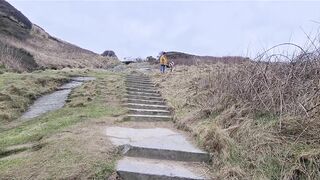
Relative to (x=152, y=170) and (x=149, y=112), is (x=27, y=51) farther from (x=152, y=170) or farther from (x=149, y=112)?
(x=152, y=170)

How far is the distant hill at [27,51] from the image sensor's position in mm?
19503

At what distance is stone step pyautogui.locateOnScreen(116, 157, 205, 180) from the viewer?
186 inches

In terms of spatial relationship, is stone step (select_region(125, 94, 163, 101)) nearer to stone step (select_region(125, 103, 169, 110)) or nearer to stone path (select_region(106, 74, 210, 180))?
stone step (select_region(125, 103, 169, 110))

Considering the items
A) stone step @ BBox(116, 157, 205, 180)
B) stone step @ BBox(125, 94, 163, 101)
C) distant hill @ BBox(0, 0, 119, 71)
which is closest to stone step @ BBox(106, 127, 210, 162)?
stone step @ BBox(116, 157, 205, 180)

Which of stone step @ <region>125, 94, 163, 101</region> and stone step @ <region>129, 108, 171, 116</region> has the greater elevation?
stone step @ <region>125, 94, 163, 101</region>

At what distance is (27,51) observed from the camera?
75.4ft

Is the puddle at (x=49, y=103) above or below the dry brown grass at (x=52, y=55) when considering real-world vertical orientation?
below

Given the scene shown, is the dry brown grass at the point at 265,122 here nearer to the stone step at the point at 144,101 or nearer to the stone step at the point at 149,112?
the stone step at the point at 149,112

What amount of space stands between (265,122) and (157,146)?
1.50 metres

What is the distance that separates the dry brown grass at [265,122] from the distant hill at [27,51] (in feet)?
39.2

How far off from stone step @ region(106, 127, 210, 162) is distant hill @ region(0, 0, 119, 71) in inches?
443

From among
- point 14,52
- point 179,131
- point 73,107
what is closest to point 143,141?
point 179,131

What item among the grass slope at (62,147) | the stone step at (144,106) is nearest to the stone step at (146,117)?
the grass slope at (62,147)

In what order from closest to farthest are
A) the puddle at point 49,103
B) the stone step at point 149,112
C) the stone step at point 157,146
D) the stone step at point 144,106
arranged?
the stone step at point 157,146 < the stone step at point 149,112 < the puddle at point 49,103 < the stone step at point 144,106
